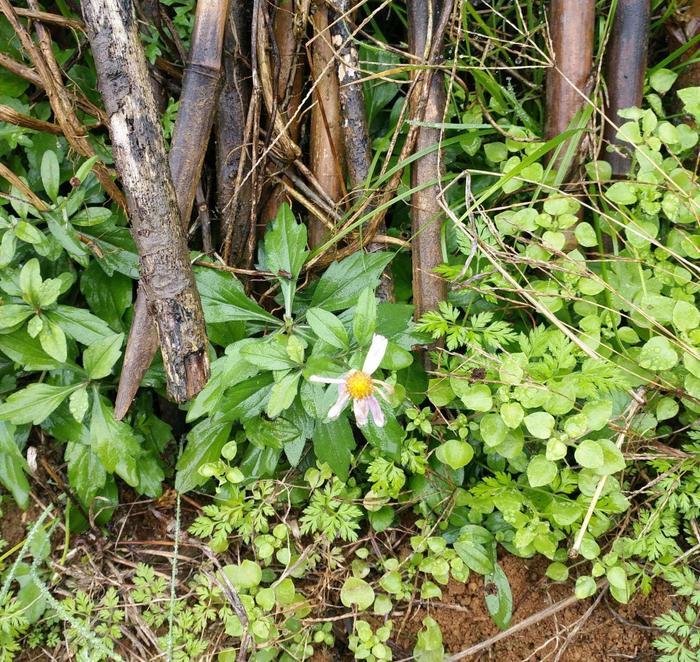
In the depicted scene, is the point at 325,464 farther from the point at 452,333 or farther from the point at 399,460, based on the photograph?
the point at 452,333

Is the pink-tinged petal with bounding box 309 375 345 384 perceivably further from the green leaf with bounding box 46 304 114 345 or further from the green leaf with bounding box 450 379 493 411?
the green leaf with bounding box 46 304 114 345

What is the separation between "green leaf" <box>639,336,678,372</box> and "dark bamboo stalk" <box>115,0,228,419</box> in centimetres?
119

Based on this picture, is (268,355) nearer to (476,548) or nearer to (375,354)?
(375,354)

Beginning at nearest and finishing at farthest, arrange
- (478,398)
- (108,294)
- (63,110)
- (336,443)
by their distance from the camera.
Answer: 1. (478,398)
2. (336,443)
3. (63,110)
4. (108,294)

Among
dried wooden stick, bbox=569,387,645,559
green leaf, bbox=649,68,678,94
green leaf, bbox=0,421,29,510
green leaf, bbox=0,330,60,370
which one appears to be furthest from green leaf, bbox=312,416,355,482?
green leaf, bbox=649,68,678,94

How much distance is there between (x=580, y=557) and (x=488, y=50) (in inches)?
60.8

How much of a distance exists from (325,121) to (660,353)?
1.15 metres

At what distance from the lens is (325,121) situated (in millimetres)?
1825

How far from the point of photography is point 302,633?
5.77 feet

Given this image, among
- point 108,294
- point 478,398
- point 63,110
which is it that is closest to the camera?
point 478,398

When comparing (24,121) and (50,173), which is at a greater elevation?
(24,121)

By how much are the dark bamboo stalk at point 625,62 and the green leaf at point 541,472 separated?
0.90m

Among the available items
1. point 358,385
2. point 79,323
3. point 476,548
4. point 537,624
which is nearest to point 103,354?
point 79,323

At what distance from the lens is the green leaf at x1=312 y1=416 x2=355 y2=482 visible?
165 cm
